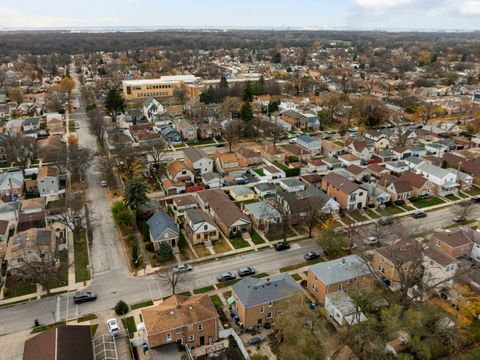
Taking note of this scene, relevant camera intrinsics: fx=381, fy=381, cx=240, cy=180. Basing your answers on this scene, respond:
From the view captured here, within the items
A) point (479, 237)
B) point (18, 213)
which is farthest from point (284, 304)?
point (18, 213)

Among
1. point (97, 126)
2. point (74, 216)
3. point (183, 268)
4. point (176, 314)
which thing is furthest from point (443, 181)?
point (97, 126)

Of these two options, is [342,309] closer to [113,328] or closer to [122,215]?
[113,328]

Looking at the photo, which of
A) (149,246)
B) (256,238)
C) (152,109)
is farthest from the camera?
(152,109)

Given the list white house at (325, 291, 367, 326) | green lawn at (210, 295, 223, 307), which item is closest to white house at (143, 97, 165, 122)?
green lawn at (210, 295, 223, 307)

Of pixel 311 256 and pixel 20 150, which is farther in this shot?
pixel 20 150

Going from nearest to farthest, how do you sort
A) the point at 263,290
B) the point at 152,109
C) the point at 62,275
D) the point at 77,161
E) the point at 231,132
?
the point at 263,290, the point at 62,275, the point at 77,161, the point at 231,132, the point at 152,109
